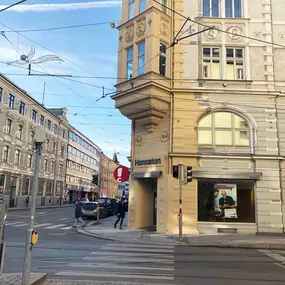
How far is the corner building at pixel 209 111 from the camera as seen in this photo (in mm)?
17844

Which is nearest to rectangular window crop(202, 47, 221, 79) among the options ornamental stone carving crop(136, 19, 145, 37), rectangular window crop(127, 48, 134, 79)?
ornamental stone carving crop(136, 19, 145, 37)

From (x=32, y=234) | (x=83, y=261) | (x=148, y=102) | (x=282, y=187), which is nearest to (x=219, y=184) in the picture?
(x=282, y=187)

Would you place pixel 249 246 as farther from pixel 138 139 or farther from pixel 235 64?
pixel 235 64

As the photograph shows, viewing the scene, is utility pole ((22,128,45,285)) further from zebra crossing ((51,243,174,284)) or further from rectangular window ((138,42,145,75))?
rectangular window ((138,42,145,75))

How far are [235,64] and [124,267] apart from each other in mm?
14477

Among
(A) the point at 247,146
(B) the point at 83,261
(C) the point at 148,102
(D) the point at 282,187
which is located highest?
(C) the point at 148,102

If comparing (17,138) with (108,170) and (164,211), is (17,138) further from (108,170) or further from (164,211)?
(108,170)

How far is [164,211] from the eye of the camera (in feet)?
58.3

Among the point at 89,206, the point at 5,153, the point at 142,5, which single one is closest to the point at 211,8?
the point at 142,5

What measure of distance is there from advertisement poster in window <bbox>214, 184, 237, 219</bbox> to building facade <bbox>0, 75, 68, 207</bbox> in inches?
951

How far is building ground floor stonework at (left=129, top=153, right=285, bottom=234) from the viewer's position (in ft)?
57.6

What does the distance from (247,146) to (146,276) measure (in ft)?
41.2

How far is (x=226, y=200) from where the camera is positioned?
59.4 feet

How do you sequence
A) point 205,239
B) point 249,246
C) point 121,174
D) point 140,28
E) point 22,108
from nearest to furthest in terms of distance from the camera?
1. point 249,246
2. point 205,239
3. point 140,28
4. point 121,174
5. point 22,108
